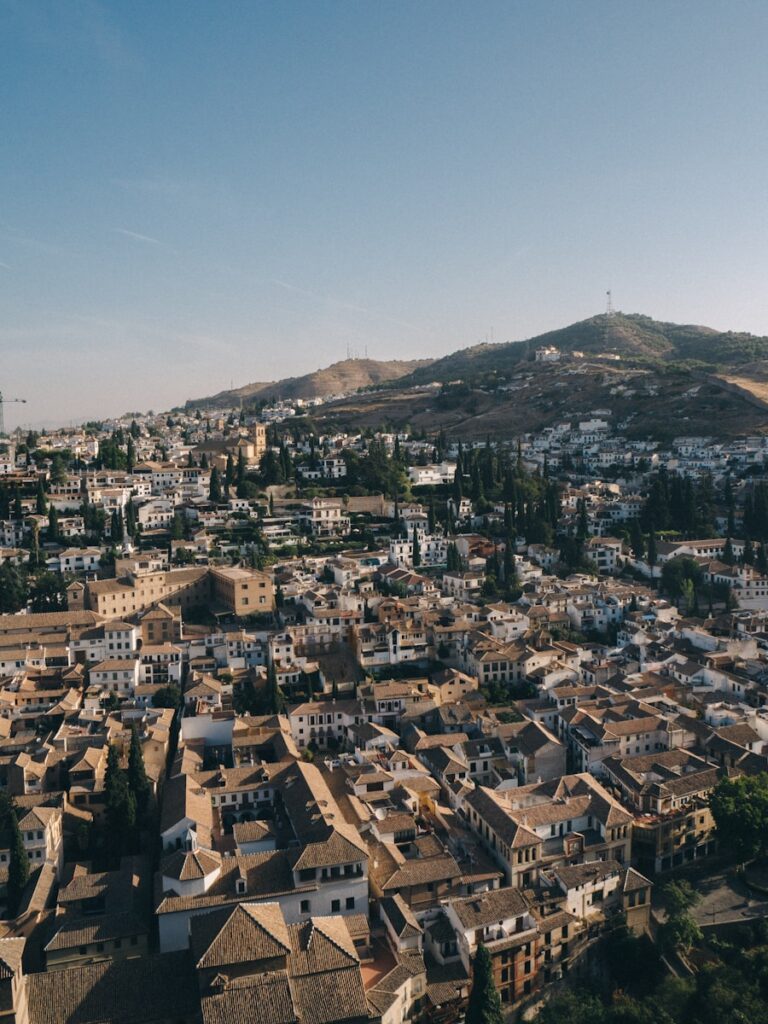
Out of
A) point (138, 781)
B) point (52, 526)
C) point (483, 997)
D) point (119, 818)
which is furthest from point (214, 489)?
point (483, 997)

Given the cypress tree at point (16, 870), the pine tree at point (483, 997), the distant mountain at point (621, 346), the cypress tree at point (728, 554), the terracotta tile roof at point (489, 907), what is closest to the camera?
the pine tree at point (483, 997)

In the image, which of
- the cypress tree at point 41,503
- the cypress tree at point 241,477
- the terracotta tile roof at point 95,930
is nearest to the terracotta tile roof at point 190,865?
the terracotta tile roof at point 95,930

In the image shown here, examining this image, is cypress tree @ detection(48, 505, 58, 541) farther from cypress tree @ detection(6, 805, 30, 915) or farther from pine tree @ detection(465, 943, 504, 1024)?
pine tree @ detection(465, 943, 504, 1024)

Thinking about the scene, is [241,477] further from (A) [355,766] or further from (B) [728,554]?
(A) [355,766]

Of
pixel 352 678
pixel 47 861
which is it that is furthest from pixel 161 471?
pixel 47 861

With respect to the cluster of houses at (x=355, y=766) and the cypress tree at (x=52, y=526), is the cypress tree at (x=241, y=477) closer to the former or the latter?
the cluster of houses at (x=355, y=766)
